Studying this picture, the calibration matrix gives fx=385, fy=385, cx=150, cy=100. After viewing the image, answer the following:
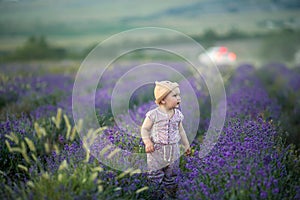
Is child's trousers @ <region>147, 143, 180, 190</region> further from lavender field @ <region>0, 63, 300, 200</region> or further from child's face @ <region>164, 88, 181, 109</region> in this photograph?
child's face @ <region>164, 88, 181, 109</region>

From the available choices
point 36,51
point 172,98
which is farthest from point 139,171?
point 36,51

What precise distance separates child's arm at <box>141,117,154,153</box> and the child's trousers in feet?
0.39

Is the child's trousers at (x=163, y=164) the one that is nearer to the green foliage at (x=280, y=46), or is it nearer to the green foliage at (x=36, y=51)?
the green foliage at (x=36, y=51)

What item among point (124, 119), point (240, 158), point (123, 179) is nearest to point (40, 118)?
point (124, 119)

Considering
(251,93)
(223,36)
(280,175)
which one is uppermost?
(223,36)

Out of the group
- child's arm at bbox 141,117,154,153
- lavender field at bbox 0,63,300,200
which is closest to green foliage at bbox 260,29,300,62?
lavender field at bbox 0,63,300,200

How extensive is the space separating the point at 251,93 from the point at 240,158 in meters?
3.41

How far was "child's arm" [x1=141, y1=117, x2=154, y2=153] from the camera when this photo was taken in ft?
11.3

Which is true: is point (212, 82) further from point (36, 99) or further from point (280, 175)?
point (280, 175)

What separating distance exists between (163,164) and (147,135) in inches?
12.7

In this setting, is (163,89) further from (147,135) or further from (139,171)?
(139,171)

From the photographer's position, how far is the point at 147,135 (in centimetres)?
350

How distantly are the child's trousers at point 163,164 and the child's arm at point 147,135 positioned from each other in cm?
12

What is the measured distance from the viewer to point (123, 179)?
3330mm
